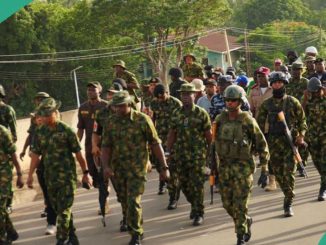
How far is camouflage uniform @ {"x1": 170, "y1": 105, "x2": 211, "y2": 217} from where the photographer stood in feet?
26.0

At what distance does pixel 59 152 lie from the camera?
7035mm

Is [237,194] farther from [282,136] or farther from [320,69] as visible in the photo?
[320,69]

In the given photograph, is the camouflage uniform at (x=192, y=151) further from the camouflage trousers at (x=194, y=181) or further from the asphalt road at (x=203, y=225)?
the asphalt road at (x=203, y=225)

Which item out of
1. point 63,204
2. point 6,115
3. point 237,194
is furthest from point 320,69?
point 63,204

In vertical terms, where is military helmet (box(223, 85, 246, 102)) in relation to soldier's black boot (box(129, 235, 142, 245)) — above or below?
above

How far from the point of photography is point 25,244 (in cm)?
796

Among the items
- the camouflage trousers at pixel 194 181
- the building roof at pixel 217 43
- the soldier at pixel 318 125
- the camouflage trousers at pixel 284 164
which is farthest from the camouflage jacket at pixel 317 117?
the building roof at pixel 217 43

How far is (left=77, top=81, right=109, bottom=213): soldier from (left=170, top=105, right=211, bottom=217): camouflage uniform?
4.32ft

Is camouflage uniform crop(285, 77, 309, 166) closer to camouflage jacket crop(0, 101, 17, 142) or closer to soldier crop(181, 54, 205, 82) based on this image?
A: soldier crop(181, 54, 205, 82)

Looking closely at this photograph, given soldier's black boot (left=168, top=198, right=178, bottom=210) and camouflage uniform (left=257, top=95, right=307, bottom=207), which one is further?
soldier's black boot (left=168, top=198, right=178, bottom=210)

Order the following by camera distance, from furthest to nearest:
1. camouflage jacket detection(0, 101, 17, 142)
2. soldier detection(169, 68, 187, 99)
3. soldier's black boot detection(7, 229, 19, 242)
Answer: soldier detection(169, 68, 187, 99), camouflage jacket detection(0, 101, 17, 142), soldier's black boot detection(7, 229, 19, 242)

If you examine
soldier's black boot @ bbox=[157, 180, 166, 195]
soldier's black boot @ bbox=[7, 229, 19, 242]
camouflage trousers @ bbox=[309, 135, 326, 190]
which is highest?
camouflage trousers @ bbox=[309, 135, 326, 190]

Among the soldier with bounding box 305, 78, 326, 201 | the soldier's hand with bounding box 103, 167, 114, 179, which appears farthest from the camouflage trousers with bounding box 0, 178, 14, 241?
the soldier with bounding box 305, 78, 326, 201

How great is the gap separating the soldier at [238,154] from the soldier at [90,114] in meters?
2.45
